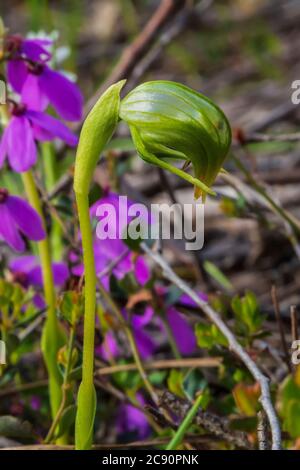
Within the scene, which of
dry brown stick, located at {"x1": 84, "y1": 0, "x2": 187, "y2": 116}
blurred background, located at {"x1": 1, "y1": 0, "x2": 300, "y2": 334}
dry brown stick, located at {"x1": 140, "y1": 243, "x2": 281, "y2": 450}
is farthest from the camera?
dry brown stick, located at {"x1": 84, "y1": 0, "x2": 187, "y2": 116}

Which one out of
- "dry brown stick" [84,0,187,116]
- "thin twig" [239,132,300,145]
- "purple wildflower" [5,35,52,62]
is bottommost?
"thin twig" [239,132,300,145]

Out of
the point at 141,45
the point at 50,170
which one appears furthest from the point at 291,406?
the point at 141,45

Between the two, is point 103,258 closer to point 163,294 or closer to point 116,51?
point 163,294

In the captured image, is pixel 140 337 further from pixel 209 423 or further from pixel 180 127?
pixel 180 127

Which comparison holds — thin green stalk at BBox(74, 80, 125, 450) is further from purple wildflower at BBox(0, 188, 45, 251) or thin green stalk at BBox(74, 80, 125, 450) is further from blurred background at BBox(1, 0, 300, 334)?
blurred background at BBox(1, 0, 300, 334)

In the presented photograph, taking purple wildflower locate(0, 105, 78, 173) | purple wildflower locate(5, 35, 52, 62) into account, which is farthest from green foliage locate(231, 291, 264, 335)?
purple wildflower locate(5, 35, 52, 62)

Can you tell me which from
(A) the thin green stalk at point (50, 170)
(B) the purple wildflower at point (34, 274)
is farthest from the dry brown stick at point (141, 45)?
(B) the purple wildflower at point (34, 274)
